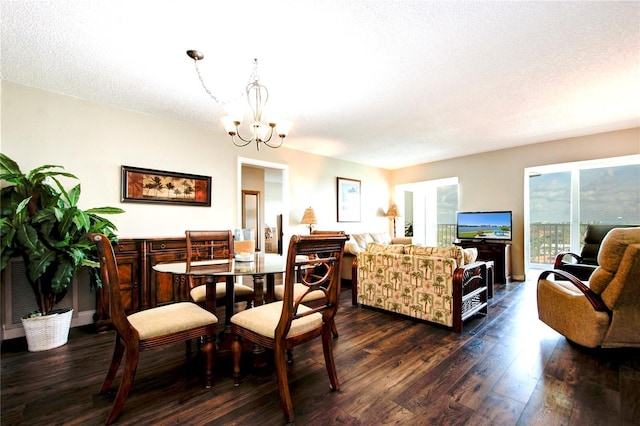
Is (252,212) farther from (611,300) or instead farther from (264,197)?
(611,300)

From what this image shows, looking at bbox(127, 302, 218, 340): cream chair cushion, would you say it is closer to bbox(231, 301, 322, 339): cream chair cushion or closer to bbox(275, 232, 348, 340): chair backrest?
bbox(231, 301, 322, 339): cream chair cushion

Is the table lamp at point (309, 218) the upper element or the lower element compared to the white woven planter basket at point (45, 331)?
upper

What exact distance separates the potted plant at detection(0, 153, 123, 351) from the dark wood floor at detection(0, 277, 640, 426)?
407 mm

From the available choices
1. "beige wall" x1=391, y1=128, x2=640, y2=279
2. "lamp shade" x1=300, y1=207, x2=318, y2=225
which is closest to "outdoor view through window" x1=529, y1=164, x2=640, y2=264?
"beige wall" x1=391, y1=128, x2=640, y2=279

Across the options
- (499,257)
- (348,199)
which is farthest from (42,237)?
(499,257)

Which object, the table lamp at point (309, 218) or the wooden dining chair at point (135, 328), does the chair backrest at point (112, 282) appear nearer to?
the wooden dining chair at point (135, 328)

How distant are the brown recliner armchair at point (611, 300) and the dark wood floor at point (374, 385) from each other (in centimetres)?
18

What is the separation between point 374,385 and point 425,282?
1384 mm

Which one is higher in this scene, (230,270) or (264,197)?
(264,197)

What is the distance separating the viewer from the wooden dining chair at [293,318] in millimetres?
1509

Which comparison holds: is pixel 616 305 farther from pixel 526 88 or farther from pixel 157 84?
pixel 157 84

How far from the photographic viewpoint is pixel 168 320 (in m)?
1.71

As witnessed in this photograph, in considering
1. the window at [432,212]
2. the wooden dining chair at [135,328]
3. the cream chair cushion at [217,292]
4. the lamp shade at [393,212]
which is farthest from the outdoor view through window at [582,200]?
the wooden dining chair at [135,328]

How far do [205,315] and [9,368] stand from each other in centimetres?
166
